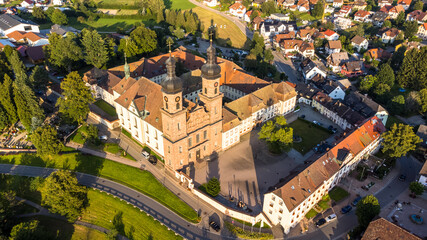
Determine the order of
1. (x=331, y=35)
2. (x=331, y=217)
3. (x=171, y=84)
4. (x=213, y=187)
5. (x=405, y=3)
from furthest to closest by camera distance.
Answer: (x=405, y=3) → (x=331, y=35) → (x=213, y=187) → (x=171, y=84) → (x=331, y=217)

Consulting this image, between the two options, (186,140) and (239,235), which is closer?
(239,235)

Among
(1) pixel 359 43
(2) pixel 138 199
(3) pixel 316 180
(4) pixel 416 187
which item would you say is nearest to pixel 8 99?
(2) pixel 138 199

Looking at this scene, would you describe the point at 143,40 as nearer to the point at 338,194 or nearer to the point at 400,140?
the point at 338,194

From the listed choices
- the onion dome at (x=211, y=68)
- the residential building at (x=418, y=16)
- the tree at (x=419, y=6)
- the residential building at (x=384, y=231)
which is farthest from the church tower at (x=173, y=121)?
the tree at (x=419, y=6)

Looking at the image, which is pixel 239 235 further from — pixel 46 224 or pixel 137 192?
pixel 46 224

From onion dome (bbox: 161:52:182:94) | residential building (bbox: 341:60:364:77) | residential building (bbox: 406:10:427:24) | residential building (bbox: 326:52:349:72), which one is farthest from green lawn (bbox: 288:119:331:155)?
residential building (bbox: 406:10:427:24)

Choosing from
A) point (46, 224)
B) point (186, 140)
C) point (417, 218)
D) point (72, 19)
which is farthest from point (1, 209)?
point (72, 19)

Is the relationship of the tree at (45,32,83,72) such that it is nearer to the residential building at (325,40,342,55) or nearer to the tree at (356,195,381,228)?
the tree at (356,195,381,228)
